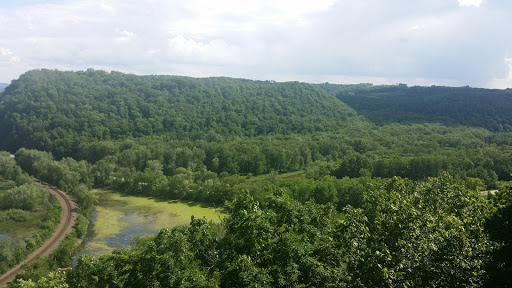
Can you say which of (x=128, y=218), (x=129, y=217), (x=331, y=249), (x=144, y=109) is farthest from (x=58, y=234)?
(x=144, y=109)

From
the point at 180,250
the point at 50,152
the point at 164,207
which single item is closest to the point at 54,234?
the point at 164,207

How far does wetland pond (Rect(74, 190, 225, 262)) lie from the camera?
43594mm

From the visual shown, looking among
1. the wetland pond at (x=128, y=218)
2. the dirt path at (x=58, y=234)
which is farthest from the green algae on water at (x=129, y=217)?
the dirt path at (x=58, y=234)

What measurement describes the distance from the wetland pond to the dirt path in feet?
9.77

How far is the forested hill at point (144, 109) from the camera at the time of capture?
4250 inches

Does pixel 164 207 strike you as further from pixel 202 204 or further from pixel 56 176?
pixel 56 176

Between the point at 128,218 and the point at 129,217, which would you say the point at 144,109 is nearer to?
the point at 129,217

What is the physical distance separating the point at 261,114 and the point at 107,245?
11097cm

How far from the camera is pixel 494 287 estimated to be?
10.4 metres

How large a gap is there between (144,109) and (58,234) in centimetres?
9479

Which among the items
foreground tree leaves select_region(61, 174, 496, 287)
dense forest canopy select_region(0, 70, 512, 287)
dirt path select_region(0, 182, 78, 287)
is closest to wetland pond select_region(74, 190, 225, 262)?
dirt path select_region(0, 182, 78, 287)

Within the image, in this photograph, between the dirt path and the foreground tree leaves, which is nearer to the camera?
the foreground tree leaves

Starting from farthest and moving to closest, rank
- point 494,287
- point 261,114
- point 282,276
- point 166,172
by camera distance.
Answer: point 261,114
point 166,172
point 282,276
point 494,287

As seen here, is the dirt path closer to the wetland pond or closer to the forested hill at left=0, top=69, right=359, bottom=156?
the wetland pond
